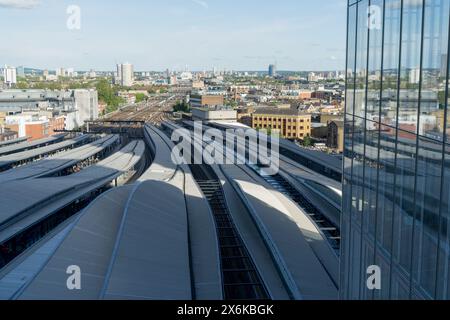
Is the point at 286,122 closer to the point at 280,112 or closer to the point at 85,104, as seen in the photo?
the point at 280,112

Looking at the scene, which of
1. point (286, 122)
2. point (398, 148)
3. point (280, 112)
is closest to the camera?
point (398, 148)

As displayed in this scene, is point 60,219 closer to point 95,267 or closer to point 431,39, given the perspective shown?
point 95,267

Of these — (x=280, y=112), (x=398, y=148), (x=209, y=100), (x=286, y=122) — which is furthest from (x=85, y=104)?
(x=398, y=148)

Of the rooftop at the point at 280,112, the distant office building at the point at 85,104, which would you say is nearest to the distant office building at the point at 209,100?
the distant office building at the point at 85,104

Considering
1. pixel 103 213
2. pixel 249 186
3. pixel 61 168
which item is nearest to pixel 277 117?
pixel 61 168

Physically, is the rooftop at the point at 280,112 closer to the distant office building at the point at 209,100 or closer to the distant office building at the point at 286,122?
the distant office building at the point at 286,122

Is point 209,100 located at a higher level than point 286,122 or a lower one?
higher
